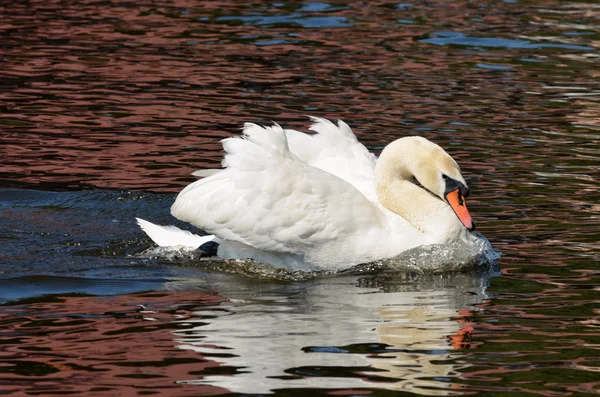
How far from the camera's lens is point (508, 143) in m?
13.2

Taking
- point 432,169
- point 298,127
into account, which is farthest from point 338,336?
point 298,127

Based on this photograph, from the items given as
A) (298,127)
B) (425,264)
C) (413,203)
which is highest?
(413,203)

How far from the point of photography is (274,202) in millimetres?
9055

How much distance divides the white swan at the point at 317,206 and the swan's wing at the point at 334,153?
346 mm

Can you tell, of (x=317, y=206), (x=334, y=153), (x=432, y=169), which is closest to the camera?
(x=317, y=206)

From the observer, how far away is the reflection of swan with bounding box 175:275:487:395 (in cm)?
650

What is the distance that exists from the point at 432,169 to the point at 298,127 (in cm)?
471

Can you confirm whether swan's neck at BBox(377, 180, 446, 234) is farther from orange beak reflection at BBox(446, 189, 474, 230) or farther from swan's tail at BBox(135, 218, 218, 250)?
swan's tail at BBox(135, 218, 218, 250)

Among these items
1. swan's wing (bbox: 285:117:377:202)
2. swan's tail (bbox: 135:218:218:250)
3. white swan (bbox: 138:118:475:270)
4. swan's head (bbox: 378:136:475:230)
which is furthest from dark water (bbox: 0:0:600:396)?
swan's wing (bbox: 285:117:377:202)

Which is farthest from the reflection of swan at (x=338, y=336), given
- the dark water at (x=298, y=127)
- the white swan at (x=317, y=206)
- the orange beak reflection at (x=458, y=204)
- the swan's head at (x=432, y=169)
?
the swan's head at (x=432, y=169)

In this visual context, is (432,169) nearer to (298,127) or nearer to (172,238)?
(172,238)

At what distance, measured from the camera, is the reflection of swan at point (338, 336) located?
650 centimetres

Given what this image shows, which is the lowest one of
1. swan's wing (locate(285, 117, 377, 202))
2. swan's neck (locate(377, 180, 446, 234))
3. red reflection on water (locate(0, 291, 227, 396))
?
red reflection on water (locate(0, 291, 227, 396))

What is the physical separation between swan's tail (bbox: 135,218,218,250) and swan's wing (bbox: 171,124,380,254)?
1.60 feet
